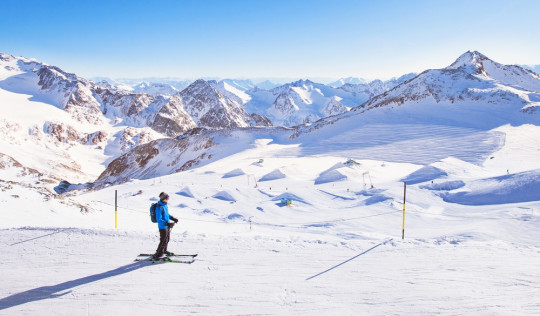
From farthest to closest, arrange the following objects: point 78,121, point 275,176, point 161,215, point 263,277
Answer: point 78,121 < point 275,176 < point 161,215 < point 263,277

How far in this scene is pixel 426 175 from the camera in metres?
25.1

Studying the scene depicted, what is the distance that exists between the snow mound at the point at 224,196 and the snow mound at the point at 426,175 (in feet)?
47.5

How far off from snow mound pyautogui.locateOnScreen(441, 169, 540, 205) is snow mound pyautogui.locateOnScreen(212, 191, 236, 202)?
14433 mm

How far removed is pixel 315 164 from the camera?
1539 inches

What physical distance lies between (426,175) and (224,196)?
16.9 metres

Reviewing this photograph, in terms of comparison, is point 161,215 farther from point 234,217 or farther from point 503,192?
point 503,192

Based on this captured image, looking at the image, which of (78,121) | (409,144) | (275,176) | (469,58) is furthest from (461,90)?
(78,121)

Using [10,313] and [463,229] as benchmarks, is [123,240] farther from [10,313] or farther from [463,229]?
[463,229]

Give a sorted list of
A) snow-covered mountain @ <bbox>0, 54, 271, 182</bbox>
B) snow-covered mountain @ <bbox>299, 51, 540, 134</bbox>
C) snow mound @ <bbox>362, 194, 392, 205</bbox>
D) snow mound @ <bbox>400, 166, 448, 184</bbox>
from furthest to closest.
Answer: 1. snow-covered mountain @ <bbox>0, 54, 271, 182</bbox>
2. snow-covered mountain @ <bbox>299, 51, 540, 134</bbox>
3. snow mound @ <bbox>400, 166, 448, 184</bbox>
4. snow mound @ <bbox>362, 194, 392, 205</bbox>

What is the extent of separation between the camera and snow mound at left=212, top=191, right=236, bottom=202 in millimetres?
21752

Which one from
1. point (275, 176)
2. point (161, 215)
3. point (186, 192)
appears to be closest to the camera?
point (161, 215)

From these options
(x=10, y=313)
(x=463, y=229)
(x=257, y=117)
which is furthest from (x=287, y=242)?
(x=257, y=117)

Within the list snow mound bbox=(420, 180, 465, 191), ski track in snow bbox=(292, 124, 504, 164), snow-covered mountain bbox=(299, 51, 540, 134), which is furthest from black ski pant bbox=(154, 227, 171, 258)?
snow-covered mountain bbox=(299, 51, 540, 134)

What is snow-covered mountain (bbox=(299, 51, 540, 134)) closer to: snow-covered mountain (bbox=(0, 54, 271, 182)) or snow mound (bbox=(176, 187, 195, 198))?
snow mound (bbox=(176, 187, 195, 198))
